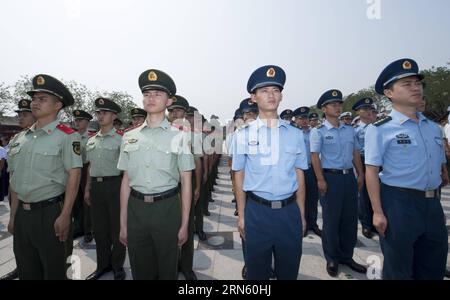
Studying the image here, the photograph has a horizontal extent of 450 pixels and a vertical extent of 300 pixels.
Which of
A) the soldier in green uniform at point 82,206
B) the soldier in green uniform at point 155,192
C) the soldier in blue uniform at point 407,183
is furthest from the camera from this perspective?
the soldier in green uniform at point 82,206

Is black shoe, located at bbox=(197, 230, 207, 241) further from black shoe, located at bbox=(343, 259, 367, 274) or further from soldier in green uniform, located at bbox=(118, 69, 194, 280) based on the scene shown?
black shoe, located at bbox=(343, 259, 367, 274)

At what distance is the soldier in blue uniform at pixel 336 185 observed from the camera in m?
3.68

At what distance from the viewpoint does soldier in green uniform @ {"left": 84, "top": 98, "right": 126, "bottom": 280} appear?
3604 mm

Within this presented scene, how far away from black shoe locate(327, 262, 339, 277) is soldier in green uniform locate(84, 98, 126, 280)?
2976 mm

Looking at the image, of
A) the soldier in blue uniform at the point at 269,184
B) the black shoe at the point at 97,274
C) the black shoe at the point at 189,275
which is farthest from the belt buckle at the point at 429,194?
the black shoe at the point at 97,274

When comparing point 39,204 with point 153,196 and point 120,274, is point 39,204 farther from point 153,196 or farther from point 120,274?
point 120,274

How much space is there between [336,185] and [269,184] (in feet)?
6.19

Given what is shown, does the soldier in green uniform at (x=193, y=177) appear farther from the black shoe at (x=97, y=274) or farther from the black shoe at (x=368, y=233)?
the black shoe at (x=368, y=233)

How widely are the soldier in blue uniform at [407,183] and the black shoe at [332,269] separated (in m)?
1.18

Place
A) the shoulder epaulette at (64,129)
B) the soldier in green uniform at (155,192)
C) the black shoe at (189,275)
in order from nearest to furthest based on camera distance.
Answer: the soldier in green uniform at (155,192) → the shoulder epaulette at (64,129) → the black shoe at (189,275)

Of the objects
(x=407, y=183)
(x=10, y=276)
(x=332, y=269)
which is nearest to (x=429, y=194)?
(x=407, y=183)

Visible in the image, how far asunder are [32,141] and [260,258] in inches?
106

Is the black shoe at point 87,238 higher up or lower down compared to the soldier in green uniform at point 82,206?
lower down

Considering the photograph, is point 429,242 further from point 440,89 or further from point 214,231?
point 440,89
